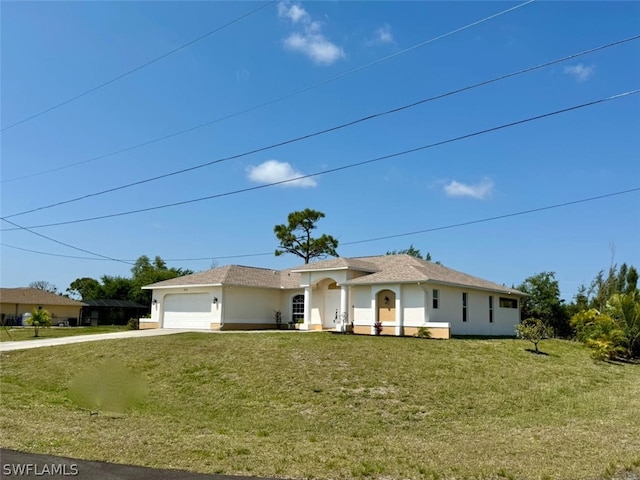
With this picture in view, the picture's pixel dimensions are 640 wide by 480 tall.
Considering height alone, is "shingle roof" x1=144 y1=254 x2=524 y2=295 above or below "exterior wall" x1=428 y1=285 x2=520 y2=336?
above

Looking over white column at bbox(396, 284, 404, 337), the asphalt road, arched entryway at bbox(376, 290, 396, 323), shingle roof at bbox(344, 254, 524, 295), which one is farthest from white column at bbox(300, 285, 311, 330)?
the asphalt road

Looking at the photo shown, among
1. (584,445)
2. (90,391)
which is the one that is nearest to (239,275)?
(90,391)

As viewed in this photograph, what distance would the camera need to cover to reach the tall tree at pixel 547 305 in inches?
1523

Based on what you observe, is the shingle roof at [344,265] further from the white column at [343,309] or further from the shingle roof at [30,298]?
the shingle roof at [30,298]

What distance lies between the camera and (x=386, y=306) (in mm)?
27375

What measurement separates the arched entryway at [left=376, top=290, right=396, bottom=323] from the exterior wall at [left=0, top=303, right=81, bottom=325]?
123 feet

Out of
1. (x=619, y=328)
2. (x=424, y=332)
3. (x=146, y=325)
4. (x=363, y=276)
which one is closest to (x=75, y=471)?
(x=424, y=332)

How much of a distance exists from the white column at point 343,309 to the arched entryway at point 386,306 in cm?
192

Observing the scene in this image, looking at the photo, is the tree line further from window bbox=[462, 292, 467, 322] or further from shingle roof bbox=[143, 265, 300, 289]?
shingle roof bbox=[143, 265, 300, 289]

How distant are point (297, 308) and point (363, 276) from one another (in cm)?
648

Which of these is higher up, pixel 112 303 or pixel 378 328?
pixel 112 303

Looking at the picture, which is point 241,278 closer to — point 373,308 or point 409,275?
point 373,308

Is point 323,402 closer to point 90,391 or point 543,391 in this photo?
point 90,391

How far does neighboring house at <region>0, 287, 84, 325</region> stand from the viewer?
5131 cm
